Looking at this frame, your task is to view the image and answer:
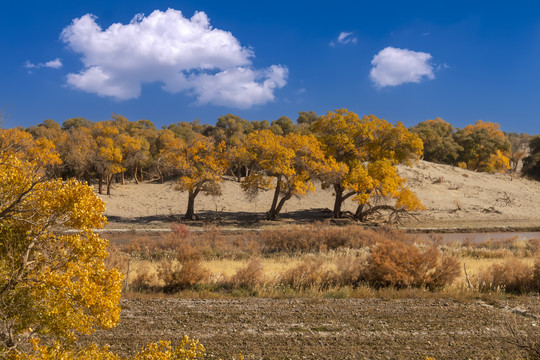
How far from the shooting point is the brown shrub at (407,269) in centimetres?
1603

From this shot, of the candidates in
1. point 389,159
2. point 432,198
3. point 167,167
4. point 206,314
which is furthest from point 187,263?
point 432,198

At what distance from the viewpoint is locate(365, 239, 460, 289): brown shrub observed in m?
16.0

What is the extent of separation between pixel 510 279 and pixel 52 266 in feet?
54.5

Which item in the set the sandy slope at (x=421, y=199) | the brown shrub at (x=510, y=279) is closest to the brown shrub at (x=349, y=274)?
the brown shrub at (x=510, y=279)

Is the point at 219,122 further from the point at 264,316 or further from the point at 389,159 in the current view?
the point at 264,316

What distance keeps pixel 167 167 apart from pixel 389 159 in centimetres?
1932

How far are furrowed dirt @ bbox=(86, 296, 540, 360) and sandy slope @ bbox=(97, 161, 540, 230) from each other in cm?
2077

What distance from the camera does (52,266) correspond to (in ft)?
21.1

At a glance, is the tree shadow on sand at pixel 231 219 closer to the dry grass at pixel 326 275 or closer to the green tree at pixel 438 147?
the dry grass at pixel 326 275

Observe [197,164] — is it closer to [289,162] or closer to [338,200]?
[289,162]

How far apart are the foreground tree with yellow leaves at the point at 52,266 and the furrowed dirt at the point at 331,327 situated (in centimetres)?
392

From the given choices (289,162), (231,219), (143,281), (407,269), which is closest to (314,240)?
(407,269)

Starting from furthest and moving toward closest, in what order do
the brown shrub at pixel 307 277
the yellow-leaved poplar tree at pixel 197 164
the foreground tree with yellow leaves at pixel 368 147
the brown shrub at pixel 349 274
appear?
the foreground tree with yellow leaves at pixel 368 147, the yellow-leaved poplar tree at pixel 197 164, the brown shrub at pixel 349 274, the brown shrub at pixel 307 277

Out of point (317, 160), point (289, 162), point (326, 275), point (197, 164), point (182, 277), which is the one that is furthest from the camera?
point (197, 164)
